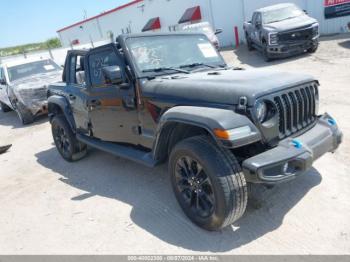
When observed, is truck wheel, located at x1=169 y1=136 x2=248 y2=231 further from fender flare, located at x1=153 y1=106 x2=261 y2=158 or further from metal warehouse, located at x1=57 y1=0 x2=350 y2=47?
metal warehouse, located at x1=57 y1=0 x2=350 y2=47

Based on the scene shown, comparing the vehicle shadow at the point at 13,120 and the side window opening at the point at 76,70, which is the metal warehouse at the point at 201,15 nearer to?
the vehicle shadow at the point at 13,120

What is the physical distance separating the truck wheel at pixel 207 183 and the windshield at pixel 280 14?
1108 centimetres

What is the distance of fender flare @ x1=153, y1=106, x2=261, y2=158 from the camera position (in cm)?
275

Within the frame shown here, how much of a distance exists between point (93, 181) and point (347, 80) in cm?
659

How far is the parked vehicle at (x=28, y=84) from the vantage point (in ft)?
31.5

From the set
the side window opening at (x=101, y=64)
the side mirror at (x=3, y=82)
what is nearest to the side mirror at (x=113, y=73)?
the side window opening at (x=101, y=64)

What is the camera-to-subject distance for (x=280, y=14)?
13.0m

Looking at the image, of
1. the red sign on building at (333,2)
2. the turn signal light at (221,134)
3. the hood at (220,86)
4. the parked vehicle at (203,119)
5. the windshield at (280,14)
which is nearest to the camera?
the turn signal light at (221,134)

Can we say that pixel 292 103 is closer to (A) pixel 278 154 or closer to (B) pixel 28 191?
A: (A) pixel 278 154

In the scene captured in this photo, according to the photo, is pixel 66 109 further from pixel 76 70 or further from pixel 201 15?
pixel 201 15

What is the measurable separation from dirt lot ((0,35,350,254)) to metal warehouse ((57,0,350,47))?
632cm

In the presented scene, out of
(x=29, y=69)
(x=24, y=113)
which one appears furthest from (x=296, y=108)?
(x=29, y=69)

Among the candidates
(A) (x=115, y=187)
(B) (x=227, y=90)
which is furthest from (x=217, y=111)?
(A) (x=115, y=187)

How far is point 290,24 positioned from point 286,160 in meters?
10.5
